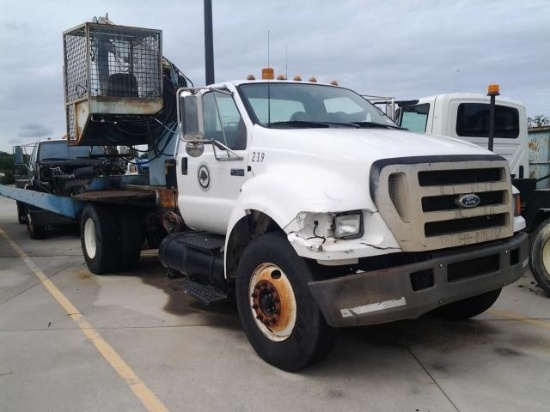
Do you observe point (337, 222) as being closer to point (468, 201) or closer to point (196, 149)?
point (468, 201)

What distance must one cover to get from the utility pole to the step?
4351mm

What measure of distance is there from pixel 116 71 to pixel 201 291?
386 centimetres

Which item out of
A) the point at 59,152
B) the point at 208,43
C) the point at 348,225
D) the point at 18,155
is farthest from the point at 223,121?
the point at 18,155

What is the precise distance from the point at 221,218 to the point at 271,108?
1.19 m

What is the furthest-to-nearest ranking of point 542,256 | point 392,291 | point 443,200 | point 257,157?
point 542,256 < point 257,157 < point 443,200 < point 392,291

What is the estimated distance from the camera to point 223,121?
541 cm

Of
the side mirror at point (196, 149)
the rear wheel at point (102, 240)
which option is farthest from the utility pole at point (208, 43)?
the side mirror at point (196, 149)

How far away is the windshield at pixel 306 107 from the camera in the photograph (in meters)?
5.15

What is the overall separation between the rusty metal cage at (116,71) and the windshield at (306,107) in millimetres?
2842

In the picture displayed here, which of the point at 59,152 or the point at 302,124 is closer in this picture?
the point at 302,124

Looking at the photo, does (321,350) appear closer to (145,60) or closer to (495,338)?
(495,338)

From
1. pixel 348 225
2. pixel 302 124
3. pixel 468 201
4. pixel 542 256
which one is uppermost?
pixel 302 124

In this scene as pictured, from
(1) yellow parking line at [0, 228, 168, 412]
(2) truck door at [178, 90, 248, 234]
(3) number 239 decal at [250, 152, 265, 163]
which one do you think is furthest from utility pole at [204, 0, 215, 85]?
(3) number 239 decal at [250, 152, 265, 163]

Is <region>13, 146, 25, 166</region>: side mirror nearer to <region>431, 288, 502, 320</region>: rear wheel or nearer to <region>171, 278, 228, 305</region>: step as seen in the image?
<region>171, 278, 228, 305</region>: step
